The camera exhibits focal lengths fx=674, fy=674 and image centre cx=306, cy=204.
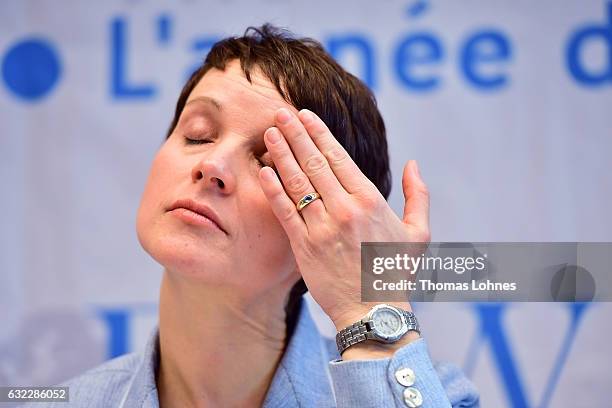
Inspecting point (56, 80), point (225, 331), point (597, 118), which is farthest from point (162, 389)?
point (597, 118)

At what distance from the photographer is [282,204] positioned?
2.54ft

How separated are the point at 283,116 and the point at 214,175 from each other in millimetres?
107

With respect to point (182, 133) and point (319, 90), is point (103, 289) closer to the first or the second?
point (182, 133)

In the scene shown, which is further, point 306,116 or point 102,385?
point 102,385

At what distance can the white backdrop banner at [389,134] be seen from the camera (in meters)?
1.23

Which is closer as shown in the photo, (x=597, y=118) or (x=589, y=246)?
(x=589, y=246)

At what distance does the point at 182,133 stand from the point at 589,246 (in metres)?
0.52

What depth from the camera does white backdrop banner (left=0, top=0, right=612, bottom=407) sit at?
123 centimetres

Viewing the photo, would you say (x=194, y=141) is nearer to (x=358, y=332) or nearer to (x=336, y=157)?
(x=336, y=157)

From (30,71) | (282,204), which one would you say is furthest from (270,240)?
(30,71)

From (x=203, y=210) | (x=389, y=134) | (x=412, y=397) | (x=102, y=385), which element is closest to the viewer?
(x=412, y=397)

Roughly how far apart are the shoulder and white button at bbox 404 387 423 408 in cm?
42

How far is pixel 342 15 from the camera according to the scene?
133 centimetres

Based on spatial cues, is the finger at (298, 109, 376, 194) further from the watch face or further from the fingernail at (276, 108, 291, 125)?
the watch face
